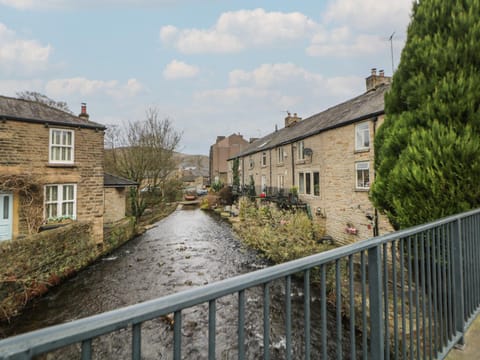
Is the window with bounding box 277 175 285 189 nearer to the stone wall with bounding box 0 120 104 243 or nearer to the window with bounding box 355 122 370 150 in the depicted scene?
the window with bounding box 355 122 370 150

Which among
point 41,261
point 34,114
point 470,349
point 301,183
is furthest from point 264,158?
point 470,349

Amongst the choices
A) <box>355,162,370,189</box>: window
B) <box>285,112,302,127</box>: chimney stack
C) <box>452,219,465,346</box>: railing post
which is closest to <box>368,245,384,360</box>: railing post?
<box>452,219,465,346</box>: railing post

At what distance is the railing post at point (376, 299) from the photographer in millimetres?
1747

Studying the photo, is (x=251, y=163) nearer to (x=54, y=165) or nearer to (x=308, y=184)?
(x=308, y=184)

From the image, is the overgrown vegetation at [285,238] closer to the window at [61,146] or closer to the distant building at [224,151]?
the window at [61,146]

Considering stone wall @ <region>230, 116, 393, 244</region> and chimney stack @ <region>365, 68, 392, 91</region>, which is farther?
chimney stack @ <region>365, 68, 392, 91</region>

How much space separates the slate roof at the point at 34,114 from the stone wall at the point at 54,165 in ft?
1.03

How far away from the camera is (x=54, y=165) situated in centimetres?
1280

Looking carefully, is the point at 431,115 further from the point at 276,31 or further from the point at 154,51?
the point at 154,51

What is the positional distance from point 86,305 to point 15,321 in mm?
1842

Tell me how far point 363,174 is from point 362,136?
6.77ft

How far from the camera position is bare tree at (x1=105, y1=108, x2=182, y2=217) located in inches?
966

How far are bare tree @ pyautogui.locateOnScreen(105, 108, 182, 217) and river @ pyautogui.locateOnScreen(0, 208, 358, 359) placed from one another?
10223 mm

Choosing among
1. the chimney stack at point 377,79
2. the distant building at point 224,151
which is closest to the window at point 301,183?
the chimney stack at point 377,79
